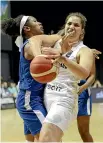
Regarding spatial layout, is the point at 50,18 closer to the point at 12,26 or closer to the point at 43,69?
the point at 12,26

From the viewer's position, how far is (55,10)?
64.7 feet

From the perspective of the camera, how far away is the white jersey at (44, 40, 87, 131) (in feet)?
8.90

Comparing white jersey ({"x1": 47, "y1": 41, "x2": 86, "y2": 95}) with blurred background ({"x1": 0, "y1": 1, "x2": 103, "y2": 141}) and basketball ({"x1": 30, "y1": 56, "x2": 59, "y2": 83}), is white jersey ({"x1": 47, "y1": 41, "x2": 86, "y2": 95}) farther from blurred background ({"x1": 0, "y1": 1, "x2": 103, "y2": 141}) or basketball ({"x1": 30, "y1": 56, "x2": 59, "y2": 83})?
blurred background ({"x1": 0, "y1": 1, "x2": 103, "y2": 141})

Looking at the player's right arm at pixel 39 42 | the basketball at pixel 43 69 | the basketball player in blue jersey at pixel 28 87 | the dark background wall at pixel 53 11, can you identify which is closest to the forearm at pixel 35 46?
the player's right arm at pixel 39 42

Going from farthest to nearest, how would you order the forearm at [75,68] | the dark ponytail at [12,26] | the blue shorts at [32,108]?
the dark ponytail at [12,26], the blue shorts at [32,108], the forearm at [75,68]

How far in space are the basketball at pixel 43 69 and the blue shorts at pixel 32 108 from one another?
1.83ft

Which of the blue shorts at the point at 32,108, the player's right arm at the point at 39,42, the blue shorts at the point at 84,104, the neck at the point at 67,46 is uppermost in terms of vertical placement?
the player's right arm at the point at 39,42

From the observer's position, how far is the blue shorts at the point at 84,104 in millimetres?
4199

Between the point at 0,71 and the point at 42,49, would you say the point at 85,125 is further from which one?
the point at 0,71

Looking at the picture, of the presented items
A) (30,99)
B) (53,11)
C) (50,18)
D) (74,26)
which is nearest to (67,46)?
(74,26)

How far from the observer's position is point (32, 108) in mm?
3047

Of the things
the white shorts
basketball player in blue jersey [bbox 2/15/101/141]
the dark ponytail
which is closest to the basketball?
the white shorts

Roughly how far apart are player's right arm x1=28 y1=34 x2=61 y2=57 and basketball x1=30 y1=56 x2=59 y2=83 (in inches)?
4.8

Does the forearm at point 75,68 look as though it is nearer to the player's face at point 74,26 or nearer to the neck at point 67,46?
the neck at point 67,46
